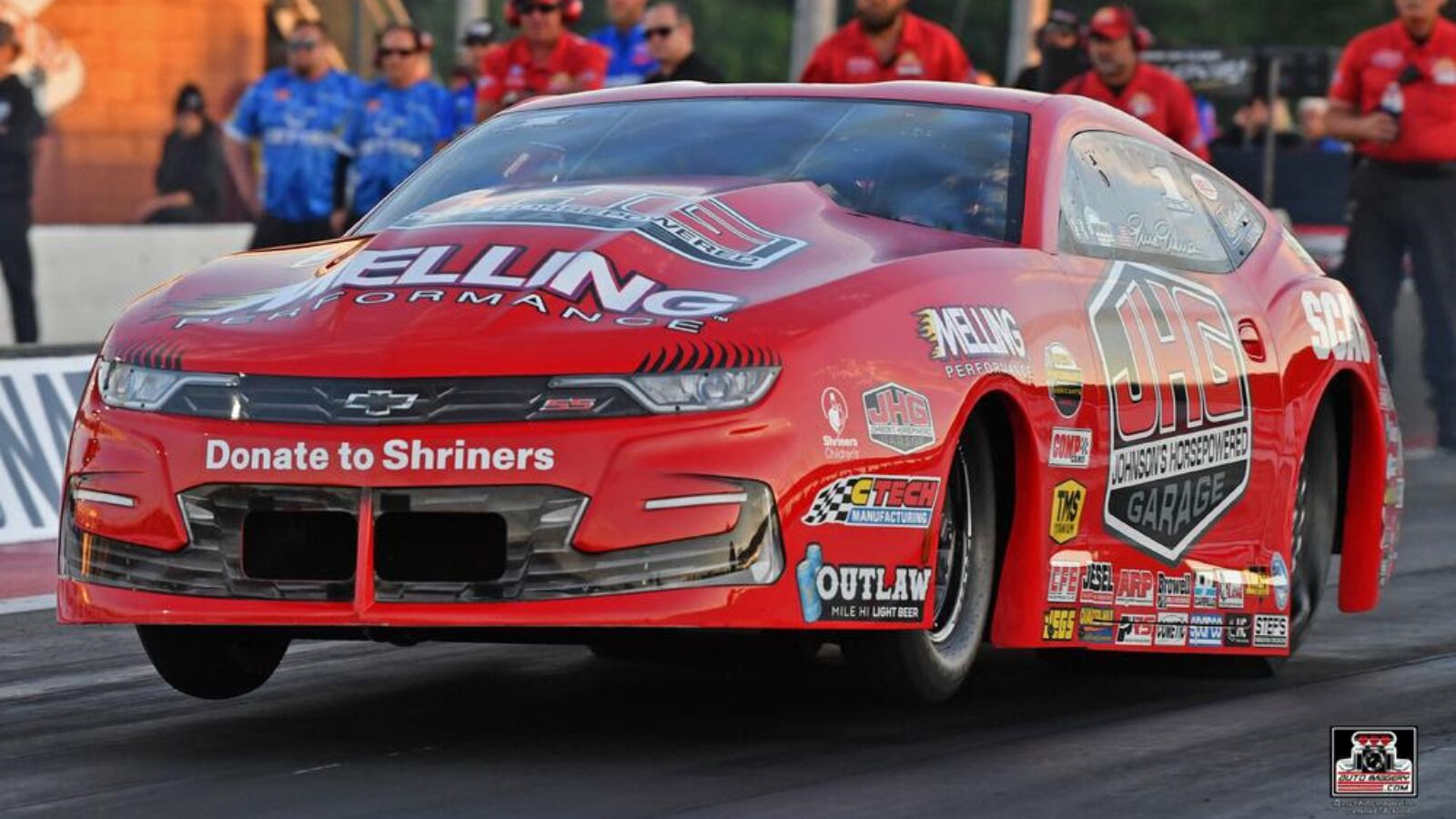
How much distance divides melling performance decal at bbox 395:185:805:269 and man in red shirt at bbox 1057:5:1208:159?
8105 mm

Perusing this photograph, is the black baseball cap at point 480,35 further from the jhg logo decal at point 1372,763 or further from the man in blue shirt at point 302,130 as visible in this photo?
the jhg logo decal at point 1372,763

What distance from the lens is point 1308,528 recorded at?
324 inches

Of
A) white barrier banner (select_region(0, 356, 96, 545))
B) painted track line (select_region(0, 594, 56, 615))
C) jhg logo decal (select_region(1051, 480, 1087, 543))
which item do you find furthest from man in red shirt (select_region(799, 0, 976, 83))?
jhg logo decal (select_region(1051, 480, 1087, 543))

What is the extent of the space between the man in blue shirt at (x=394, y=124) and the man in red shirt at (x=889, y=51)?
2905 millimetres

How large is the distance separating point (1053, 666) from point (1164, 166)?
4.33 feet

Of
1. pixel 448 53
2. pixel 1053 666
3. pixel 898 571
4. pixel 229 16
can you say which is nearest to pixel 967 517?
pixel 898 571

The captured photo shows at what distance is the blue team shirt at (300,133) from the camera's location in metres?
17.0

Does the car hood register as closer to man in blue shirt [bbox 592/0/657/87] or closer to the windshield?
the windshield

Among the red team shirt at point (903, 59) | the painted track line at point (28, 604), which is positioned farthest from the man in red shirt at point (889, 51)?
the painted track line at point (28, 604)

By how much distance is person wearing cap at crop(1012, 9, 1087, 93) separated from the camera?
709 inches

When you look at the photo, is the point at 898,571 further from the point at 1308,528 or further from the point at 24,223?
the point at 24,223

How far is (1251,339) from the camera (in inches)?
302

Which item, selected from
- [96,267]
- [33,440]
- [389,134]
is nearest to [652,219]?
[33,440]

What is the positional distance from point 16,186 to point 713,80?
4606mm
